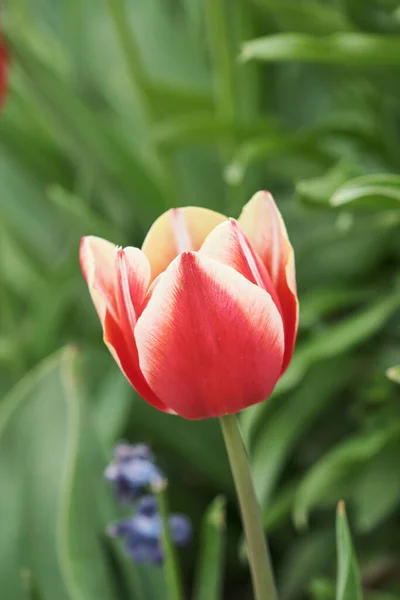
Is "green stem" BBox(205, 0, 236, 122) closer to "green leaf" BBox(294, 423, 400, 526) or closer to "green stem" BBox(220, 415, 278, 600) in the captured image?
"green leaf" BBox(294, 423, 400, 526)

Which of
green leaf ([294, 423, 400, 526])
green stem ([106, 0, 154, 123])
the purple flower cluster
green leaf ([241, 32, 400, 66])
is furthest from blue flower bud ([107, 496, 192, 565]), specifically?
green stem ([106, 0, 154, 123])

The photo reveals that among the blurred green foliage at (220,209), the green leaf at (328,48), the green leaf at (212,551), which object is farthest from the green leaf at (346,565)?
the green leaf at (328,48)

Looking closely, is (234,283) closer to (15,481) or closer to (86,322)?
(15,481)

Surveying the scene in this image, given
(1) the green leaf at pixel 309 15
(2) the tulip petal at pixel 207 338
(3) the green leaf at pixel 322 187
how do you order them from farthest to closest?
(1) the green leaf at pixel 309 15 < (3) the green leaf at pixel 322 187 < (2) the tulip petal at pixel 207 338

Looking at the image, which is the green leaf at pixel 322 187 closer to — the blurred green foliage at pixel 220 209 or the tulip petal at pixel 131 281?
the blurred green foliage at pixel 220 209

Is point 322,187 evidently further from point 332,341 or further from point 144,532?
point 144,532

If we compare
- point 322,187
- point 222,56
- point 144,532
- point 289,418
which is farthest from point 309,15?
point 144,532
